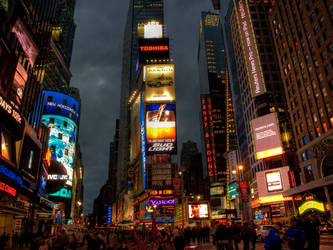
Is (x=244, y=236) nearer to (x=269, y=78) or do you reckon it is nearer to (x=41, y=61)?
(x=41, y=61)

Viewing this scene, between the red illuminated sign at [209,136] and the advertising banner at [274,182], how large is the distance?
81.2 meters

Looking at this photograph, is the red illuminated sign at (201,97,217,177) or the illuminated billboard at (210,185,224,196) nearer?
the illuminated billboard at (210,185,224,196)

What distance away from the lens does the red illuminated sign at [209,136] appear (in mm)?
152025

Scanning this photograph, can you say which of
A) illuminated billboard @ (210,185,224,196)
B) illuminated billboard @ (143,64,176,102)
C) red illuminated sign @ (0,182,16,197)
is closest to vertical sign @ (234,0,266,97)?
illuminated billboard @ (143,64,176,102)

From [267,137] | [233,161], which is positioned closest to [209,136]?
[233,161]

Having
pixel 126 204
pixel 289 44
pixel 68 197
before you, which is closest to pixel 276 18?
pixel 289 44

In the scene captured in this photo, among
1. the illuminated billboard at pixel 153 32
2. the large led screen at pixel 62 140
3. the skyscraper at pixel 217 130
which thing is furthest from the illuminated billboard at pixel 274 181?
the illuminated billboard at pixel 153 32

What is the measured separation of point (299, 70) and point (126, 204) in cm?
10245

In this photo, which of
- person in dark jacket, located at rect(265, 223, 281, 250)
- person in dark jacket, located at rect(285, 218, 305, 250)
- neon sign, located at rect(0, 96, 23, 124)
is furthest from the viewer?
neon sign, located at rect(0, 96, 23, 124)

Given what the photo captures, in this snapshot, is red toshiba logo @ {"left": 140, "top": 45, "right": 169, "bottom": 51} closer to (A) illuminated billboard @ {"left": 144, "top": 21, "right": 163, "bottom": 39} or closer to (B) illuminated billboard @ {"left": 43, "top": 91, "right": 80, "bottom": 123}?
(A) illuminated billboard @ {"left": 144, "top": 21, "right": 163, "bottom": 39}

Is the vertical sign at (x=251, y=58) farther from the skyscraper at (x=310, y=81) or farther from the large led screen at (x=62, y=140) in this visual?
the large led screen at (x=62, y=140)

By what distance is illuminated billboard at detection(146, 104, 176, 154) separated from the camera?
8094 centimetres

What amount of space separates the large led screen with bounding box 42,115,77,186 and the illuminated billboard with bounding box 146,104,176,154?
24509 mm

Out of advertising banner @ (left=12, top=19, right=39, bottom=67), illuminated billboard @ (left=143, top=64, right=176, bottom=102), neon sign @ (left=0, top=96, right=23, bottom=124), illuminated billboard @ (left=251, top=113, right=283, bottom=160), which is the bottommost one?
neon sign @ (left=0, top=96, right=23, bottom=124)
